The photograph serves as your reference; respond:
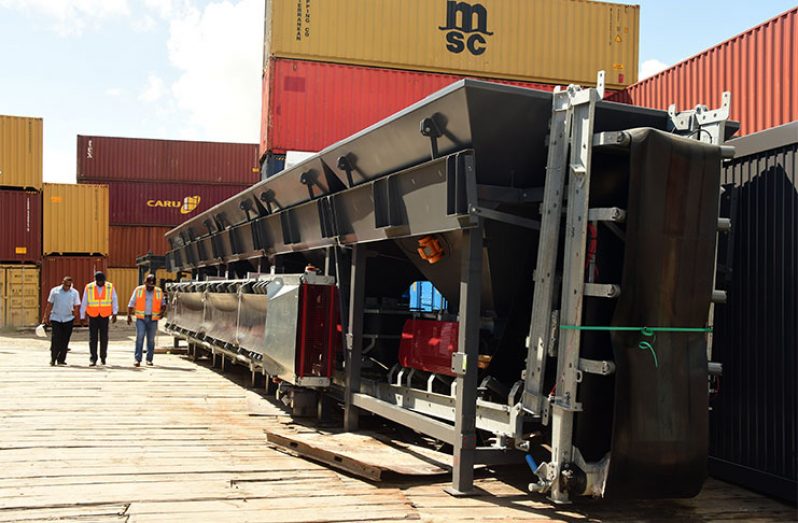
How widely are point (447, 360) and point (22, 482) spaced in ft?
10.9

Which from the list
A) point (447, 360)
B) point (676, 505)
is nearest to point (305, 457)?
point (447, 360)

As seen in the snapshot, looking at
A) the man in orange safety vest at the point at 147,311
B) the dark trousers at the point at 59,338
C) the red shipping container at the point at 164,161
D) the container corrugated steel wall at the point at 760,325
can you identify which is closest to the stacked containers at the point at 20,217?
the red shipping container at the point at 164,161

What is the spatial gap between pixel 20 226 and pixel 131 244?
9.77 metres

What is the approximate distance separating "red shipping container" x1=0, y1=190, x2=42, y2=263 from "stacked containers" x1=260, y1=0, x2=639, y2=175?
12.7 metres

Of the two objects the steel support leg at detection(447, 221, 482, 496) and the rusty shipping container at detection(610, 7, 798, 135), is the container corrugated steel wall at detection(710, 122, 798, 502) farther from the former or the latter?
the rusty shipping container at detection(610, 7, 798, 135)

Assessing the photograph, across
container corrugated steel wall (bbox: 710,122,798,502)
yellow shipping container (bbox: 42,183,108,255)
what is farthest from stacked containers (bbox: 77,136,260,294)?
container corrugated steel wall (bbox: 710,122,798,502)

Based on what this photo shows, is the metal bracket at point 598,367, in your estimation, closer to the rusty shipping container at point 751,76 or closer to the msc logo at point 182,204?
the rusty shipping container at point 751,76

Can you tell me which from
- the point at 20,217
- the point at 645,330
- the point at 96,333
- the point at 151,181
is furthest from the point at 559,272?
the point at 151,181

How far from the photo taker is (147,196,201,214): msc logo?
114 feet

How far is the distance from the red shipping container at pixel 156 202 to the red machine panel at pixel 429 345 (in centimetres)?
2865

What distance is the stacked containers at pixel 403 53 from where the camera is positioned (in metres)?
14.8

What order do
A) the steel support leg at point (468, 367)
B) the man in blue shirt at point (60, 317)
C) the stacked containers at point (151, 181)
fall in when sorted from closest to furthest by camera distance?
1. the steel support leg at point (468, 367)
2. the man in blue shirt at point (60, 317)
3. the stacked containers at point (151, 181)

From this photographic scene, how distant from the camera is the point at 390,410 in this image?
6816 millimetres

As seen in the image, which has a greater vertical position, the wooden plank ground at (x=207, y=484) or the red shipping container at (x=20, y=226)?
the red shipping container at (x=20, y=226)
